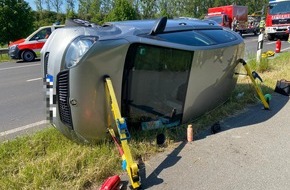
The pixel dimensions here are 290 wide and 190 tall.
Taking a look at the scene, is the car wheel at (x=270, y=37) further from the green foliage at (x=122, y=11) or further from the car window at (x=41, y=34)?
the car window at (x=41, y=34)

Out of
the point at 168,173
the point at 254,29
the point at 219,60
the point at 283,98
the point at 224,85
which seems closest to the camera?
the point at 168,173

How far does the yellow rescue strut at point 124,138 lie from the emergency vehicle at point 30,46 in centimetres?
1264

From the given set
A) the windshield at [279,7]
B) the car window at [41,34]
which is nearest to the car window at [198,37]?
the car window at [41,34]

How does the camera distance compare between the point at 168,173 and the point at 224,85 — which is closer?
the point at 168,173

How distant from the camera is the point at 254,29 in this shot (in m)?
32.7

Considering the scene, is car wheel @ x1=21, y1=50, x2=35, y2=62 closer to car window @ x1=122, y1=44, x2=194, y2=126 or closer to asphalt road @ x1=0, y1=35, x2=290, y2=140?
asphalt road @ x1=0, y1=35, x2=290, y2=140

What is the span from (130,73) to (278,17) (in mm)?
18828

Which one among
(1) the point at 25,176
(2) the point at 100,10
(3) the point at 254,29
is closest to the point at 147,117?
(1) the point at 25,176

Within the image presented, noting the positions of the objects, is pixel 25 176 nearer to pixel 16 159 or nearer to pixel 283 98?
pixel 16 159

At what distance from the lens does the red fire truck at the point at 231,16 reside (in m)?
27.2

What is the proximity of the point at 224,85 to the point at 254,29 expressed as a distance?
30.9 metres

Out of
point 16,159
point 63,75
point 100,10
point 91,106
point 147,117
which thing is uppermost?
point 100,10

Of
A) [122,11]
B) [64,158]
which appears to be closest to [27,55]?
[122,11]

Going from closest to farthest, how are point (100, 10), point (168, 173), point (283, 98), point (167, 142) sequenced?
point (168, 173) → point (167, 142) → point (283, 98) → point (100, 10)
